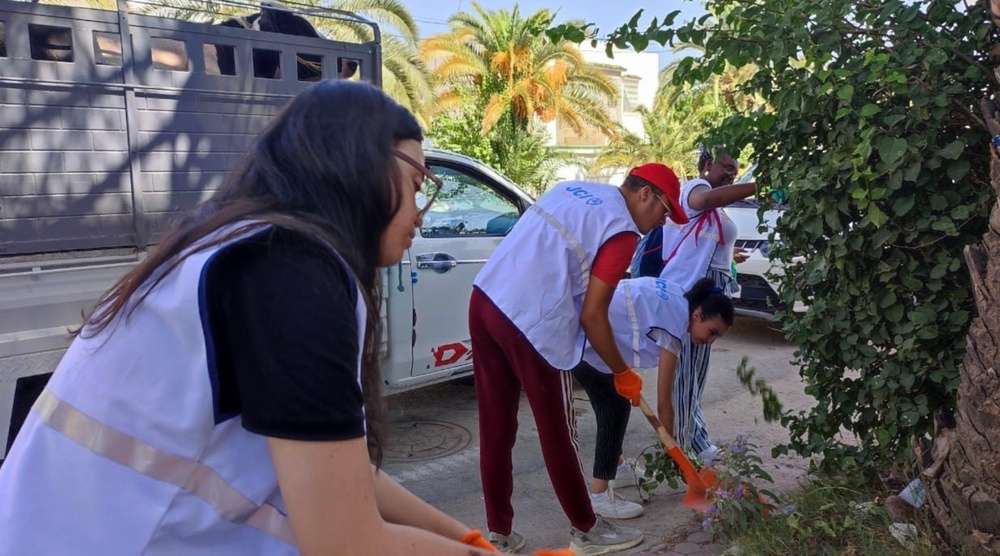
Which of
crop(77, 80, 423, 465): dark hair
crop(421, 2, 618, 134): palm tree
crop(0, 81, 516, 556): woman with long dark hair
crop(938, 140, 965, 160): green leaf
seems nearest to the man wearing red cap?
crop(938, 140, 965, 160): green leaf

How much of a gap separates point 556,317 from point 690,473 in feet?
3.48

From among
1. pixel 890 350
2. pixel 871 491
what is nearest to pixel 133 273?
pixel 890 350

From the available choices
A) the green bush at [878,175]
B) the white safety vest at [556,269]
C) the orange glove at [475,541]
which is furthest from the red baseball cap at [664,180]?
the orange glove at [475,541]

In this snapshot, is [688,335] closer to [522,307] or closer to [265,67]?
[522,307]

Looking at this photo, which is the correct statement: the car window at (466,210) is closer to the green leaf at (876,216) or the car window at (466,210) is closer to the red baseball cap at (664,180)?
the red baseball cap at (664,180)

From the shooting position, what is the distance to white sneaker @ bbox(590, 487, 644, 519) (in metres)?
3.77

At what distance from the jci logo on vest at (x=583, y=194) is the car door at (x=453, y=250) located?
50.4 inches

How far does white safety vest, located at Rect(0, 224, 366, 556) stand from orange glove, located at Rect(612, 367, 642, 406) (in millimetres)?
2527

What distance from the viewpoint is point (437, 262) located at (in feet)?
14.9

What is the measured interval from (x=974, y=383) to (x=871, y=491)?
912mm

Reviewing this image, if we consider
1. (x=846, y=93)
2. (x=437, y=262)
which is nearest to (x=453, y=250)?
(x=437, y=262)

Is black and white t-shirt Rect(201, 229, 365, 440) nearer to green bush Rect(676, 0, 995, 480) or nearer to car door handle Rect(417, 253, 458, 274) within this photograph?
green bush Rect(676, 0, 995, 480)

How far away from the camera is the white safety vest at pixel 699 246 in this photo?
170 inches

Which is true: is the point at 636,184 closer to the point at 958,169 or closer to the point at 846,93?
the point at 846,93
